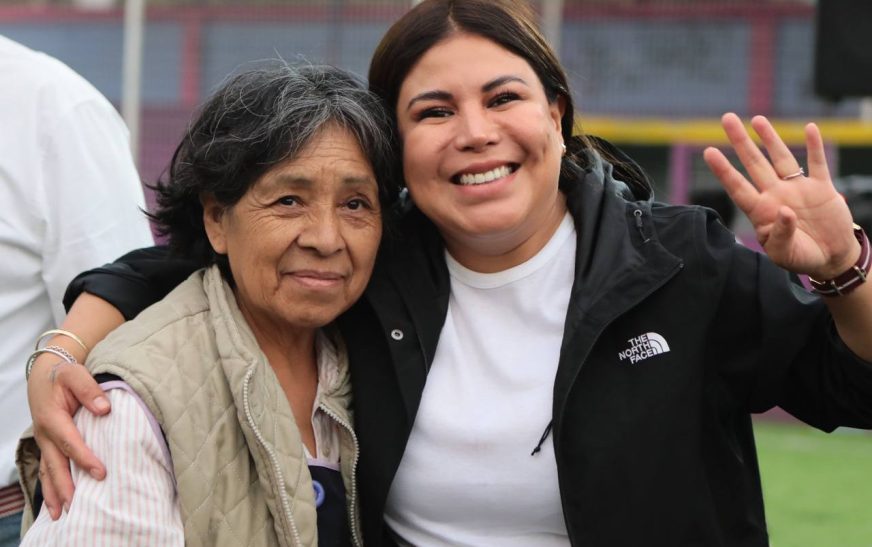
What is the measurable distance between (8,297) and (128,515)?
2.64ft

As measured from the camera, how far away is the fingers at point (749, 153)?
2.19 m

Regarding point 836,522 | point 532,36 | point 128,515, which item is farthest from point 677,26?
point 128,515

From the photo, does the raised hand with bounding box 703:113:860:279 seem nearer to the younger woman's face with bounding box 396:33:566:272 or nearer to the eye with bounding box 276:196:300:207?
the younger woman's face with bounding box 396:33:566:272

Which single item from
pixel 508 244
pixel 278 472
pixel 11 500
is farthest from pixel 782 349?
pixel 11 500

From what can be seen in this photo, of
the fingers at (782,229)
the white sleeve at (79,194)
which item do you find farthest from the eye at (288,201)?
the fingers at (782,229)

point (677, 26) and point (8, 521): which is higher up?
point (677, 26)

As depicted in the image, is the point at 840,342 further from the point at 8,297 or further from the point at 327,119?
the point at 8,297

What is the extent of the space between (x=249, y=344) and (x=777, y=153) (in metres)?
1.04

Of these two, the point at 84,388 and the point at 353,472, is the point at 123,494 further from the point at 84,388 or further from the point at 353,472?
A: the point at 353,472

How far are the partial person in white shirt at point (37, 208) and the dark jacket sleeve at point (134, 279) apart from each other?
135 mm

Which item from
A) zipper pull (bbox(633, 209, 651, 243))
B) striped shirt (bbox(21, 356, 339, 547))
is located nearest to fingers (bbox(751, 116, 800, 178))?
zipper pull (bbox(633, 209, 651, 243))

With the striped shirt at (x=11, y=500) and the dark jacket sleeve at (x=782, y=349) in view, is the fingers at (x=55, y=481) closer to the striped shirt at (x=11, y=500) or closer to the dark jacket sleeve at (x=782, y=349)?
the striped shirt at (x=11, y=500)

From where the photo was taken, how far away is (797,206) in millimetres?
2168

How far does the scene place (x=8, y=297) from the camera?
8.86 ft
